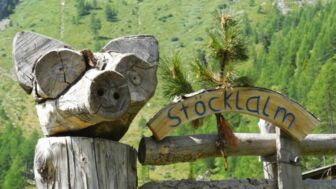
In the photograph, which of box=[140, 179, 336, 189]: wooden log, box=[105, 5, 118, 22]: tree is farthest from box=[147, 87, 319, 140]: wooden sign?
box=[105, 5, 118, 22]: tree

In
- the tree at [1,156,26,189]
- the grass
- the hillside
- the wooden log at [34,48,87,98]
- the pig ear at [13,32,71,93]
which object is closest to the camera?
the wooden log at [34,48,87,98]

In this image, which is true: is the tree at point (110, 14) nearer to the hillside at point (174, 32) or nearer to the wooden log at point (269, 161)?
the hillside at point (174, 32)

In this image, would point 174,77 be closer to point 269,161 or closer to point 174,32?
point 269,161

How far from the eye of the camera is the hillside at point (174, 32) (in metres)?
86.5

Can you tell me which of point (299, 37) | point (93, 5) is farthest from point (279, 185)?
point (93, 5)

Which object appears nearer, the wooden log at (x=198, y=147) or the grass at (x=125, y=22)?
the wooden log at (x=198, y=147)

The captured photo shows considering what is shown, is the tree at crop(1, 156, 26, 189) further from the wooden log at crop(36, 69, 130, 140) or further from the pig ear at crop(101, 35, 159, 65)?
the wooden log at crop(36, 69, 130, 140)

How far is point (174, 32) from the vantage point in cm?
16188

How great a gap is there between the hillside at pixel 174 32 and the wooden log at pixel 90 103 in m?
57.1

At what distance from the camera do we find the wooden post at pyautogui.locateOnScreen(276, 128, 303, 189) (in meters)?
5.07

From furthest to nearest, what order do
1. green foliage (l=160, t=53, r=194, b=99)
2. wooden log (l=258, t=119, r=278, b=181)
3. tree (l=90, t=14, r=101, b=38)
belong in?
tree (l=90, t=14, r=101, b=38) → wooden log (l=258, t=119, r=278, b=181) → green foliage (l=160, t=53, r=194, b=99)

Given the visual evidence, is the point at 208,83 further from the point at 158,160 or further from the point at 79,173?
the point at 79,173

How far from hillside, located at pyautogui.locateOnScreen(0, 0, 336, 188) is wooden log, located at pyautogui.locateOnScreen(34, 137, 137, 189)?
5690 centimetres

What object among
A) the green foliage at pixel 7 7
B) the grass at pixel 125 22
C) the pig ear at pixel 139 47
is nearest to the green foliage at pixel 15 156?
the grass at pixel 125 22
